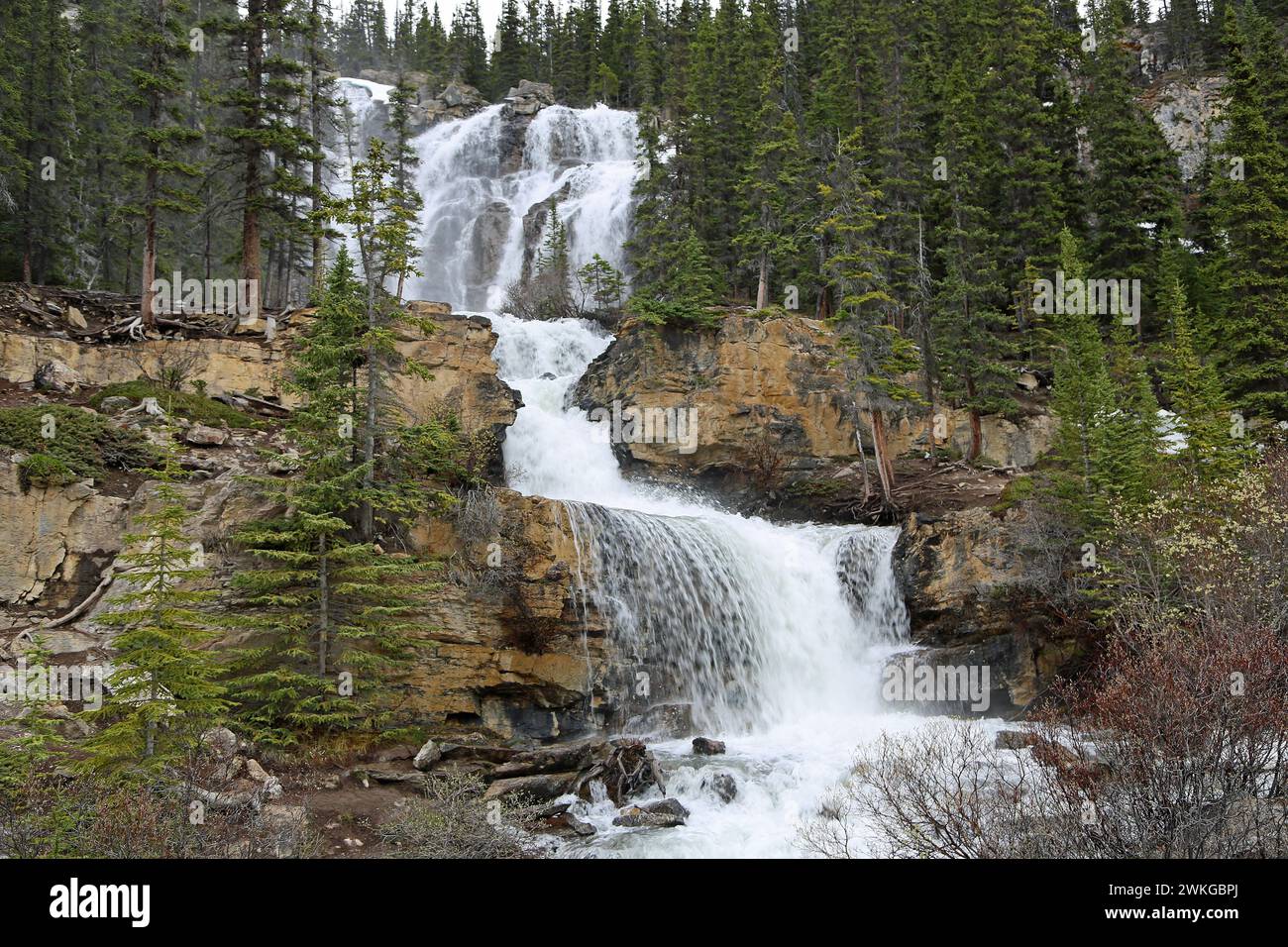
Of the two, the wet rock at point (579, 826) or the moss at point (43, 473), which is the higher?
the moss at point (43, 473)

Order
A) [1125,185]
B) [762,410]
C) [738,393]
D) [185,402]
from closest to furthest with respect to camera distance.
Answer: [185,402], [762,410], [738,393], [1125,185]

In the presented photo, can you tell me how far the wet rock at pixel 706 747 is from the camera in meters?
17.8

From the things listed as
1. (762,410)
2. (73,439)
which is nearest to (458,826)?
(73,439)

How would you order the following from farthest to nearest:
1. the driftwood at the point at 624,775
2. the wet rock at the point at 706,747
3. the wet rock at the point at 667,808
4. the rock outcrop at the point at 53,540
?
the wet rock at the point at 706,747 → the rock outcrop at the point at 53,540 → the driftwood at the point at 624,775 → the wet rock at the point at 667,808

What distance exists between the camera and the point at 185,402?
21.5m

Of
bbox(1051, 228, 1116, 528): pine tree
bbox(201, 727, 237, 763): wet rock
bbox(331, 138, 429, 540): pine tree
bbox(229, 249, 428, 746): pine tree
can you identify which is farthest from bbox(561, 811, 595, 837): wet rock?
bbox(1051, 228, 1116, 528): pine tree

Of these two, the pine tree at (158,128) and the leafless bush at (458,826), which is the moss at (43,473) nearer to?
the pine tree at (158,128)

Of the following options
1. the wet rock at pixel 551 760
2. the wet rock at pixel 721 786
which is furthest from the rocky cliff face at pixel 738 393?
the wet rock at pixel 721 786

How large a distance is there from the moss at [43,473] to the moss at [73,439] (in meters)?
0.14

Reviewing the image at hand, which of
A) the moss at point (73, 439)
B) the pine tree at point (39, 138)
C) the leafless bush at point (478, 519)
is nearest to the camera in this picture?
the moss at point (73, 439)

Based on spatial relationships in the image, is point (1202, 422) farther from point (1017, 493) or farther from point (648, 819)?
point (648, 819)

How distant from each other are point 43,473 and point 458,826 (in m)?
A: 12.2

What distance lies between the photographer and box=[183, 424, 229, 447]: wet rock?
67.5 feet
